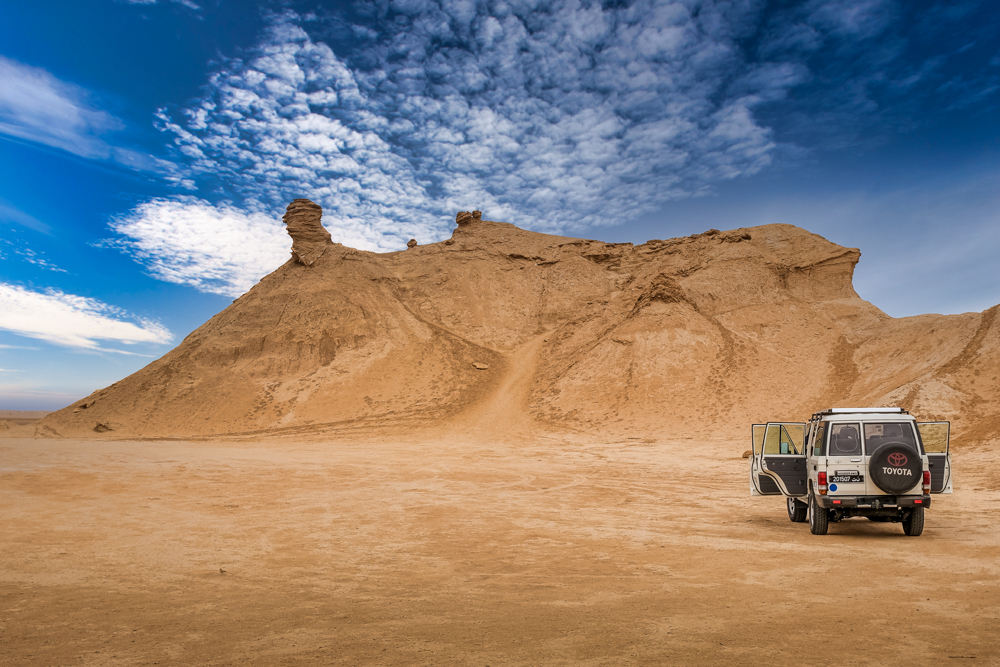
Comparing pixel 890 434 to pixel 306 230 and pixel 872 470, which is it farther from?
→ pixel 306 230

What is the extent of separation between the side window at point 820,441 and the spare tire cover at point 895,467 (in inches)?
27.5

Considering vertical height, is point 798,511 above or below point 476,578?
above

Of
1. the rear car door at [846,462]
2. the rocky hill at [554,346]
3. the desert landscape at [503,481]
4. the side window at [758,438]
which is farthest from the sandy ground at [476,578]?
the rocky hill at [554,346]

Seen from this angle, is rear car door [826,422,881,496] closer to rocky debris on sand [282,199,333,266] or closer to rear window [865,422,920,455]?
rear window [865,422,920,455]

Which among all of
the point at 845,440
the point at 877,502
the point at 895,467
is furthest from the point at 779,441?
the point at 895,467

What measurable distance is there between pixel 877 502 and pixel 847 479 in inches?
19.1

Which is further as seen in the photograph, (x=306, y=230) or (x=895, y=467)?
(x=306, y=230)

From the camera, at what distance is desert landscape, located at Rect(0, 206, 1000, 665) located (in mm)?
4828

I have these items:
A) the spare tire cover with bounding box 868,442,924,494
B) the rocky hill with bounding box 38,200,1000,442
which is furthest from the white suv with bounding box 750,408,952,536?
the rocky hill with bounding box 38,200,1000,442

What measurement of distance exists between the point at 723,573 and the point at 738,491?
8.72m

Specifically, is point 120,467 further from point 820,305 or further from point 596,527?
point 820,305

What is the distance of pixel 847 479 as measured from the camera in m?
8.81

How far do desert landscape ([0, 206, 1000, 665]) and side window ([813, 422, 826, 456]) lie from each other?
1.33 m

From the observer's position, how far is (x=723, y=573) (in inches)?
265
